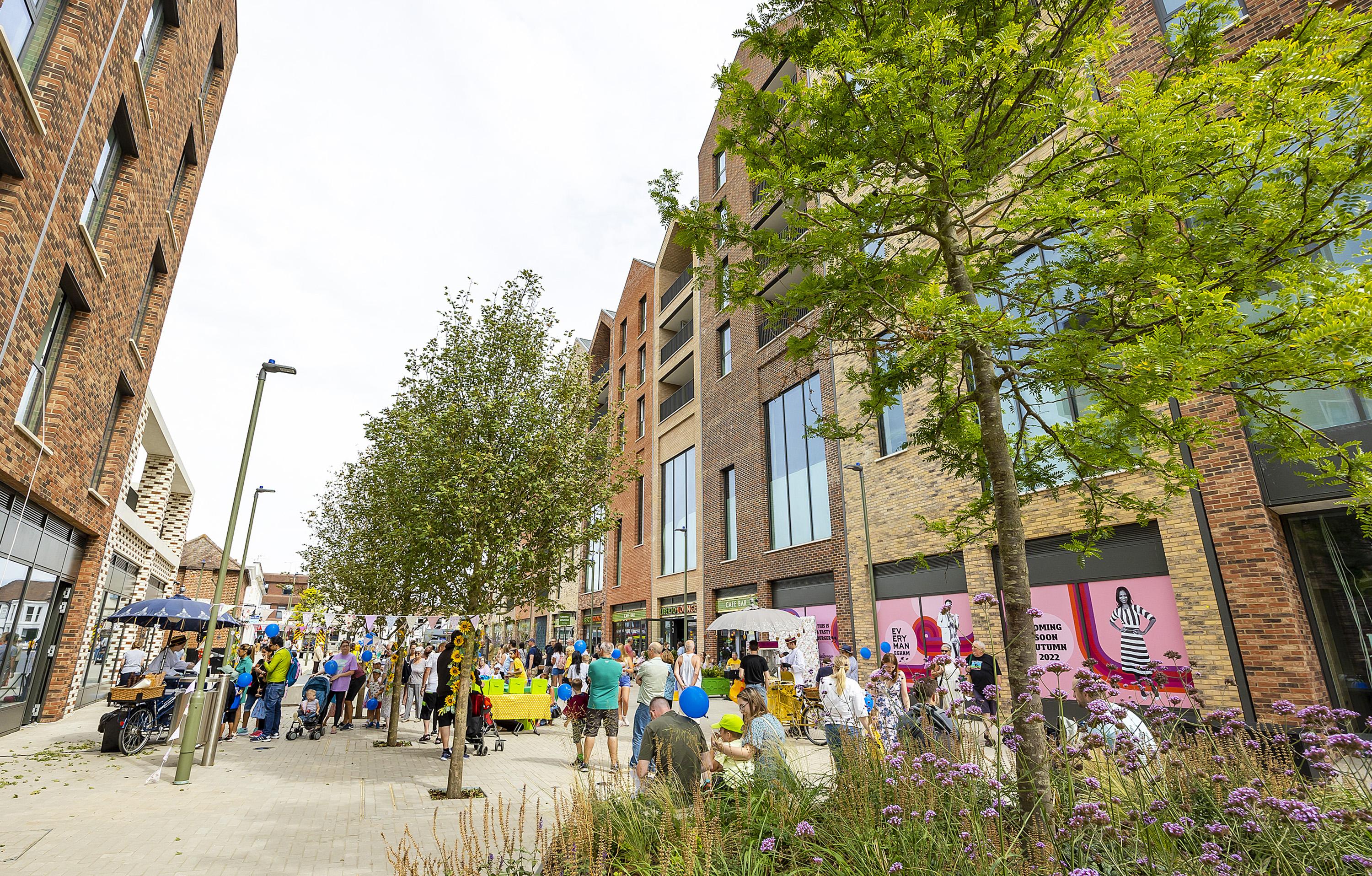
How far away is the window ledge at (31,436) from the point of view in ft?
30.0

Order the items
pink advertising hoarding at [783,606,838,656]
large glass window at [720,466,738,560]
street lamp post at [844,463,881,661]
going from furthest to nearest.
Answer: large glass window at [720,466,738,560] < pink advertising hoarding at [783,606,838,656] < street lamp post at [844,463,881,661]

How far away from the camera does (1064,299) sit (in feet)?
17.8

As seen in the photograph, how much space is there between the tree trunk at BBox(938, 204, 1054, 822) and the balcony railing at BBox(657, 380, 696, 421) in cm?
2463

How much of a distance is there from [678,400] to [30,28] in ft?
82.4

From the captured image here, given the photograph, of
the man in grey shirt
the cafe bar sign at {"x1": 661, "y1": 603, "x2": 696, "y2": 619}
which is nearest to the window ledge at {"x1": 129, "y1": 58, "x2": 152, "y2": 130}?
the man in grey shirt

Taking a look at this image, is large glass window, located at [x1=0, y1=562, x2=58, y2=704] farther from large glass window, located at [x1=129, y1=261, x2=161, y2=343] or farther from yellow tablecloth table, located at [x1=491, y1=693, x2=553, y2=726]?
yellow tablecloth table, located at [x1=491, y1=693, x2=553, y2=726]

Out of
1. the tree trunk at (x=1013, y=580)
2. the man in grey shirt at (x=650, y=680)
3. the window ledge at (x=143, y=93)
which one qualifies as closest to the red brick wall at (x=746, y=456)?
the man in grey shirt at (x=650, y=680)

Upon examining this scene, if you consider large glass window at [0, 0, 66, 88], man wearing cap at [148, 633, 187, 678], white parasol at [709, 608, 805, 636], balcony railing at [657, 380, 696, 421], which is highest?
balcony railing at [657, 380, 696, 421]

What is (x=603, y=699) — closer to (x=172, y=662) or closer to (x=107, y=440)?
(x=172, y=662)

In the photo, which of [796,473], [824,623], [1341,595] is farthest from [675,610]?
[1341,595]

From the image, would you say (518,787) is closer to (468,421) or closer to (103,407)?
(468,421)

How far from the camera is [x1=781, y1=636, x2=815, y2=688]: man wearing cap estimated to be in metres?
14.9

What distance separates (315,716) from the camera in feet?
45.2

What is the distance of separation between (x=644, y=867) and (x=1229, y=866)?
2.97 meters
